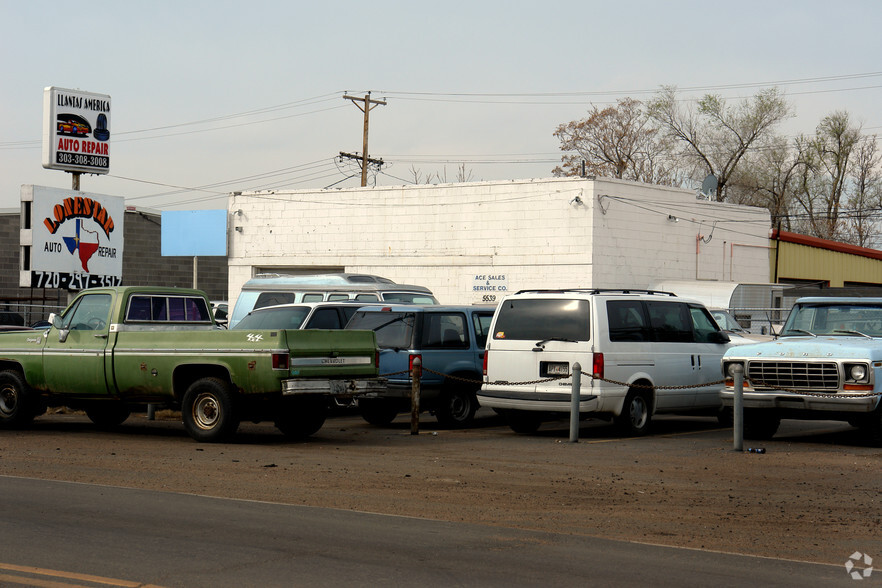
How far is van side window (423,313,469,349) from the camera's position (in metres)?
17.2

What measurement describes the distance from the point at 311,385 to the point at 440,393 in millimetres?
3293

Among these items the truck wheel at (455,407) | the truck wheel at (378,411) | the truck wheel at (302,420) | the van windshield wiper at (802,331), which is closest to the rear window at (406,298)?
the truck wheel at (378,411)

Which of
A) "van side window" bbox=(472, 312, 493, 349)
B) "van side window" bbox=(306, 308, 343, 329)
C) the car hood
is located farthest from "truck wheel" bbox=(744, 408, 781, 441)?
"van side window" bbox=(306, 308, 343, 329)

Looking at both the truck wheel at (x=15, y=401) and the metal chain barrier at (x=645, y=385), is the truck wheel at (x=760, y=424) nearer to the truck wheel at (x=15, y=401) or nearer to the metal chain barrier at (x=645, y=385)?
the metal chain barrier at (x=645, y=385)

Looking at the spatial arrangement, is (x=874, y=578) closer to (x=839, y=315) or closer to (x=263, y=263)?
(x=839, y=315)

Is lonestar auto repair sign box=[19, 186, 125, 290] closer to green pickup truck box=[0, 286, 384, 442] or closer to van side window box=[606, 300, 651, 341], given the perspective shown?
green pickup truck box=[0, 286, 384, 442]

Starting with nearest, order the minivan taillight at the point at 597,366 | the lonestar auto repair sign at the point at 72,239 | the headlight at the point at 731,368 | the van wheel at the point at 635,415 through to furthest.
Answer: the headlight at the point at 731,368 → the minivan taillight at the point at 597,366 → the van wheel at the point at 635,415 → the lonestar auto repair sign at the point at 72,239

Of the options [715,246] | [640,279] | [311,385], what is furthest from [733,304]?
[311,385]

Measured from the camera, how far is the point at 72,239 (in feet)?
91.5

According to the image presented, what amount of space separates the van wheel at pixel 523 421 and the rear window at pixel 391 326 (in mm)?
1943

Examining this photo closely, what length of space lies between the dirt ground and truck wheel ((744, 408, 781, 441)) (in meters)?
0.22

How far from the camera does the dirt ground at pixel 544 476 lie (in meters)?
9.07

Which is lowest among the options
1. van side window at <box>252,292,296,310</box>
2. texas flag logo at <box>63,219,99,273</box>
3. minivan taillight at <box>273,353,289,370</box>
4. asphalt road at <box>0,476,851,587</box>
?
asphalt road at <box>0,476,851,587</box>

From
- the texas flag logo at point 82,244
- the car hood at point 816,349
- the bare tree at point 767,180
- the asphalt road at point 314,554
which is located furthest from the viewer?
the bare tree at point 767,180
